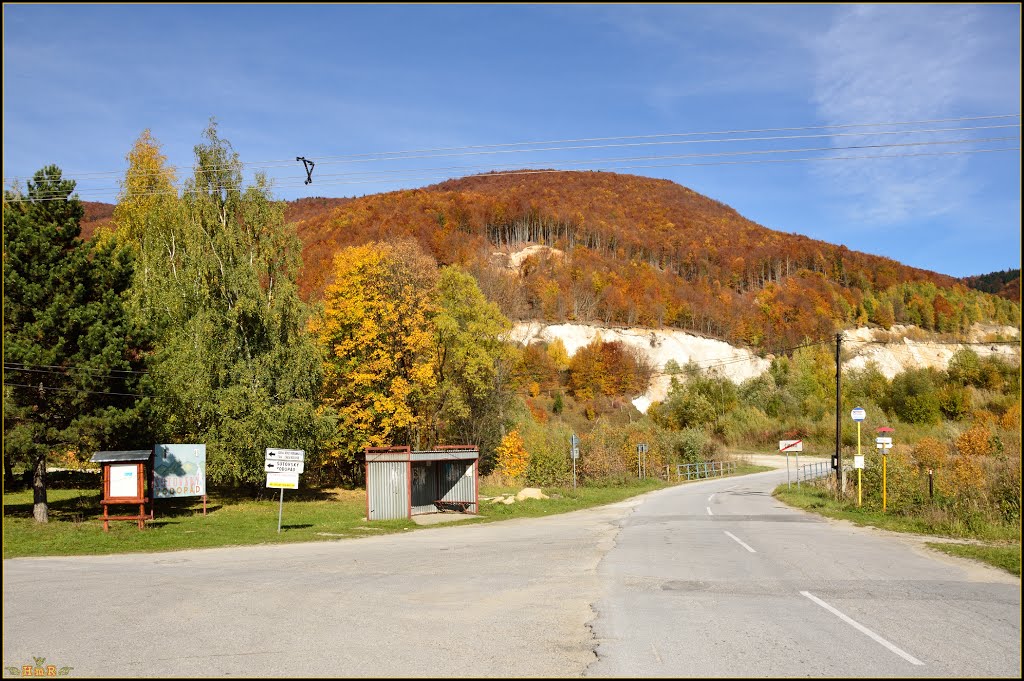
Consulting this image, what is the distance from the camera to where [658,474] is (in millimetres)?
55625

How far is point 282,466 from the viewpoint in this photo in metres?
23.0

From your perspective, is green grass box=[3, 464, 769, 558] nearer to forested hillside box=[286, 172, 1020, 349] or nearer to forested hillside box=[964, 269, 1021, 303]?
forested hillside box=[286, 172, 1020, 349]

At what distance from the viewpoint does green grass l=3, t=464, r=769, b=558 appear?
19703mm

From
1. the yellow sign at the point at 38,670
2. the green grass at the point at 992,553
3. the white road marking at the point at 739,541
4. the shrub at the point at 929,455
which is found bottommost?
the shrub at the point at 929,455

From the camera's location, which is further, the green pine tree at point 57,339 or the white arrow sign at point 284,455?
the white arrow sign at point 284,455

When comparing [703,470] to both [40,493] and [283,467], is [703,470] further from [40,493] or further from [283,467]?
[40,493]

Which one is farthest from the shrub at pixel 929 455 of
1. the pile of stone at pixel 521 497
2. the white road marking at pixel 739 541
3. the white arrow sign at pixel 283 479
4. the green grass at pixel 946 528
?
the white arrow sign at pixel 283 479

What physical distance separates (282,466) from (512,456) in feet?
92.8

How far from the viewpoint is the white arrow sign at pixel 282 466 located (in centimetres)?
2288

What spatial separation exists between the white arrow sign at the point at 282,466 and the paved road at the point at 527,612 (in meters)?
5.77

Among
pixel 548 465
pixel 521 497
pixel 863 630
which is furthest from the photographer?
pixel 548 465

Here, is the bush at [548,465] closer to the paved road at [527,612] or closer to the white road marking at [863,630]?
the paved road at [527,612]

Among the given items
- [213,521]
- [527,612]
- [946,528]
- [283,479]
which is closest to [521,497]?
[283,479]

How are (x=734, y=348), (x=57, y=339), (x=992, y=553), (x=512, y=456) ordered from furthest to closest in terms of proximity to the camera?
(x=734, y=348) → (x=512, y=456) → (x=57, y=339) → (x=992, y=553)
